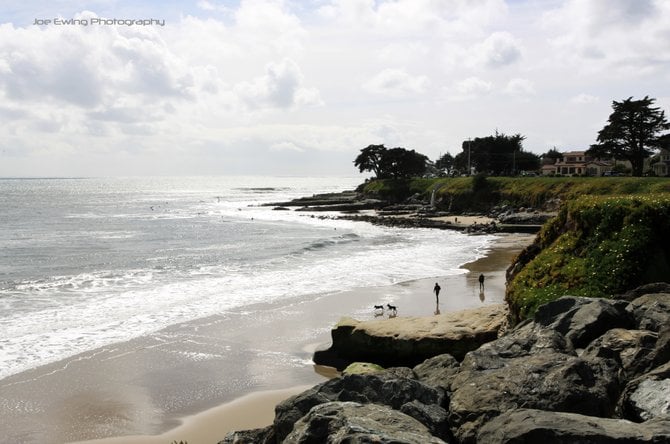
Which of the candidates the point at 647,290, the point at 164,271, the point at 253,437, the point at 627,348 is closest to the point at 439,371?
the point at 627,348

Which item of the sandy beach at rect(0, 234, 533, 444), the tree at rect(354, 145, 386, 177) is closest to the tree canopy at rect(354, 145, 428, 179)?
the tree at rect(354, 145, 386, 177)

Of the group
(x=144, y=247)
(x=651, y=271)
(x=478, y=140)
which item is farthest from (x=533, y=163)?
(x=651, y=271)

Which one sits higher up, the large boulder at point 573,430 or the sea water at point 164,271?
the large boulder at point 573,430

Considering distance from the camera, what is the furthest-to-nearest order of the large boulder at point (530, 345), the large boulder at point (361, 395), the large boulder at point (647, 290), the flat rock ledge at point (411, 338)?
1. the flat rock ledge at point (411, 338)
2. the large boulder at point (647, 290)
3. the large boulder at point (530, 345)
4. the large boulder at point (361, 395)

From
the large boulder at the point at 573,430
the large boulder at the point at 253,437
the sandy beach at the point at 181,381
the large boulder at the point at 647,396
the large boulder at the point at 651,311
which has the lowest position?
the sandy beach at the point at 181,381

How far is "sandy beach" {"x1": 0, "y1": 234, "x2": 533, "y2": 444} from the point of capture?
46.5 ft

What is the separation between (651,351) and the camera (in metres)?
8.77

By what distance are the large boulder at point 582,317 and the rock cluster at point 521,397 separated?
0.03 m

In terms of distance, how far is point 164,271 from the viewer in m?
37.6

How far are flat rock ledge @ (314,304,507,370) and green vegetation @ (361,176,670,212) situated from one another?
140 feet

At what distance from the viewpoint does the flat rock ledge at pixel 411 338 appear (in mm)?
16703

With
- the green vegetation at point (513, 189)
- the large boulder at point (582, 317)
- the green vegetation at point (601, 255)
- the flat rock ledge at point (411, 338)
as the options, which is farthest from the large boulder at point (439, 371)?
the green vegetation at point (513, 189)

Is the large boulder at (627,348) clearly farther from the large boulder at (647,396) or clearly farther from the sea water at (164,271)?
the sea water at (164,271)

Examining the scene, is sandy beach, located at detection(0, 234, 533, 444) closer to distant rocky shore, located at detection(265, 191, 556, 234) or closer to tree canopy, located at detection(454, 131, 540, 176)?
distant rocky shore, located at detection(265, 191, 556, 234)
